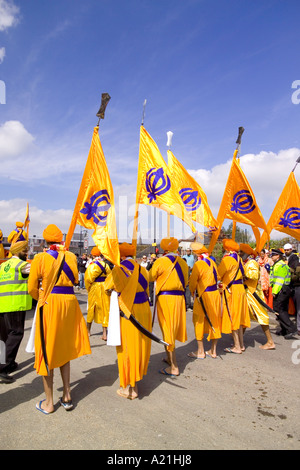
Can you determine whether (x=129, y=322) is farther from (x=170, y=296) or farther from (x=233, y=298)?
(x=233, y=298)

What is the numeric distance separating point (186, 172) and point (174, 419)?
384 cm

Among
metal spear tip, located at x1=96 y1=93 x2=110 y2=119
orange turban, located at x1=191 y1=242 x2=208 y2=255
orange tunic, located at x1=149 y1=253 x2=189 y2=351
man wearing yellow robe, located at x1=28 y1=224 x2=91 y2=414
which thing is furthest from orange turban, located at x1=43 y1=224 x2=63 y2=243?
orange turban, located at x1=191 y1=242 x2=208 y2=255

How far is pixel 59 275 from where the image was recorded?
3416 mm

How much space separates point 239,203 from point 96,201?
323 centimetres

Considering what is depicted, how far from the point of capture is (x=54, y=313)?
3354mm

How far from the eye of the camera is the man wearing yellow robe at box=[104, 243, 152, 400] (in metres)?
3.70

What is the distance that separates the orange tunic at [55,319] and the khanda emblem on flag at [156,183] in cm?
205

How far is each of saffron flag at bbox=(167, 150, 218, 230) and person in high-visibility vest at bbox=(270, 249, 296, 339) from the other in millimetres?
2647

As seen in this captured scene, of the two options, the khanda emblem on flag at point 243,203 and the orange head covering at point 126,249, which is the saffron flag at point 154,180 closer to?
the orange head covering at point 126,249

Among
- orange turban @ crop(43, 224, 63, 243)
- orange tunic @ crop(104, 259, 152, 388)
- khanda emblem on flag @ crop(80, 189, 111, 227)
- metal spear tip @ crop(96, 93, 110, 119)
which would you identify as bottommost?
orange tunic @ crop(104, 259, 152, 388)

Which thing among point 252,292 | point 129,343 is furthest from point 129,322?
point 252,292

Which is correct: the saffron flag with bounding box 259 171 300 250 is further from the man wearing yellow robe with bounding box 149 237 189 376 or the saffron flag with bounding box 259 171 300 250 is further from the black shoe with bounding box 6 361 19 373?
the black shoe with bounding box 6 361 19 373

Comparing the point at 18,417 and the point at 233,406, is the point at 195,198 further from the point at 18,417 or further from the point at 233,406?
the point at 18,417
